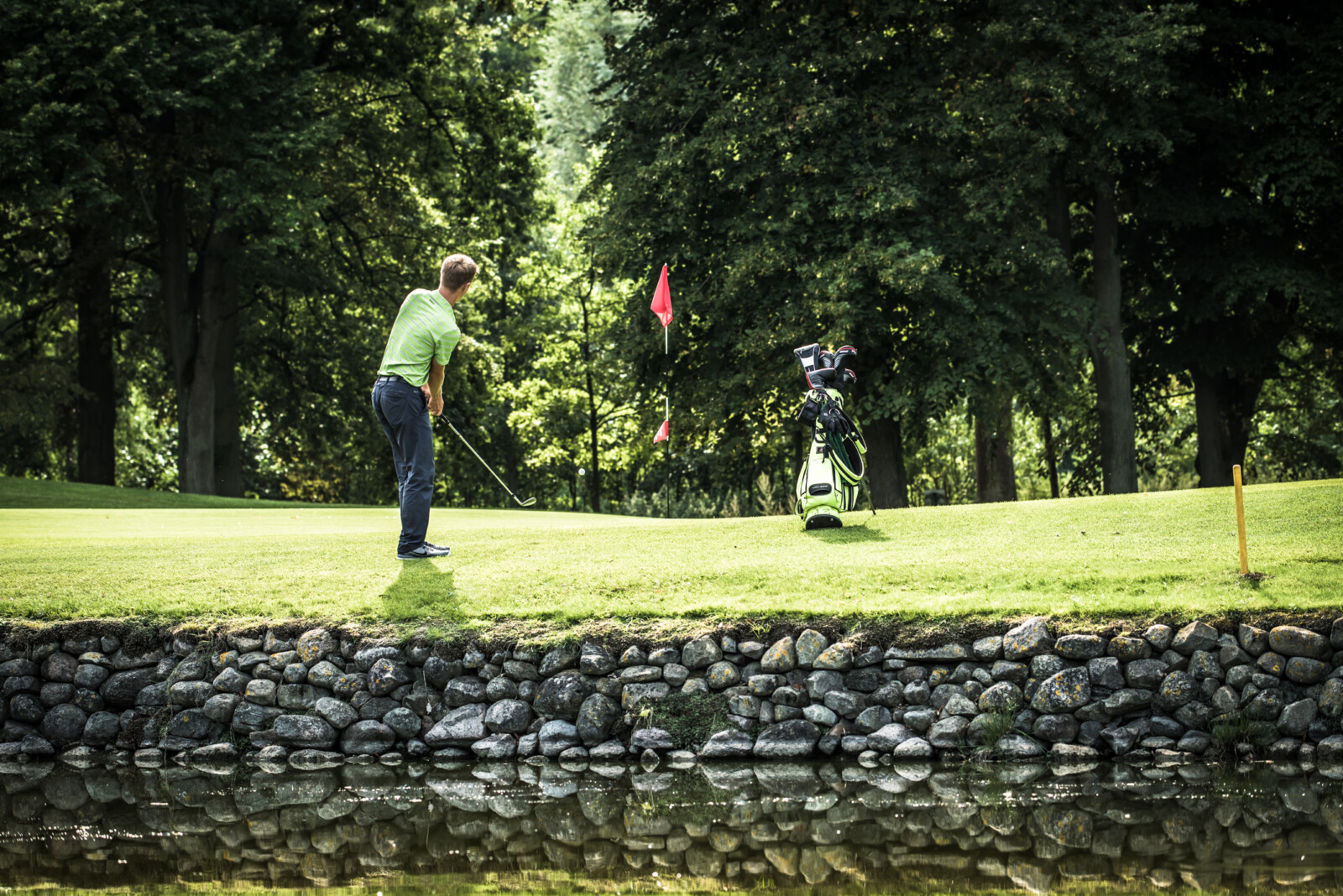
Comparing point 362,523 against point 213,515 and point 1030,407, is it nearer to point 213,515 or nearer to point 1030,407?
point 213,515

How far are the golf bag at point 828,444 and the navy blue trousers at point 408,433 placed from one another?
3.81 metres

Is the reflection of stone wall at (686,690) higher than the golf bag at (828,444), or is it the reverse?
the golf bag at (828,444)

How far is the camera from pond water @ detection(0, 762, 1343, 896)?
5316 mm

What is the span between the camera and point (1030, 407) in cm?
2048

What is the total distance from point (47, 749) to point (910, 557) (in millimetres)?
6851

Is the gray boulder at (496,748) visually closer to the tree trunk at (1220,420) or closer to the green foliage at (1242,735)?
the green foliage at (1242,735)

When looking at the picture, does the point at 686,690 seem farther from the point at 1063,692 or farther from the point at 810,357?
the point at 810,357

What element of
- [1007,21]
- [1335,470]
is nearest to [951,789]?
[1007,21]

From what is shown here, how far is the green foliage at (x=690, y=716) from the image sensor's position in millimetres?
8078

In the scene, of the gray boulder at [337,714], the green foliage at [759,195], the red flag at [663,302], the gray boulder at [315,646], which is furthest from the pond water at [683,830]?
the red flag at [663,302]

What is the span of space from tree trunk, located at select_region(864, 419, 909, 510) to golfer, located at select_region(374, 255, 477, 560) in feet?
37.4

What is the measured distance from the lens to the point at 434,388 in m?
9.42

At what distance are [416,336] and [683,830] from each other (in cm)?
487

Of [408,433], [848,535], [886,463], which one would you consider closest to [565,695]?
[408,433]
